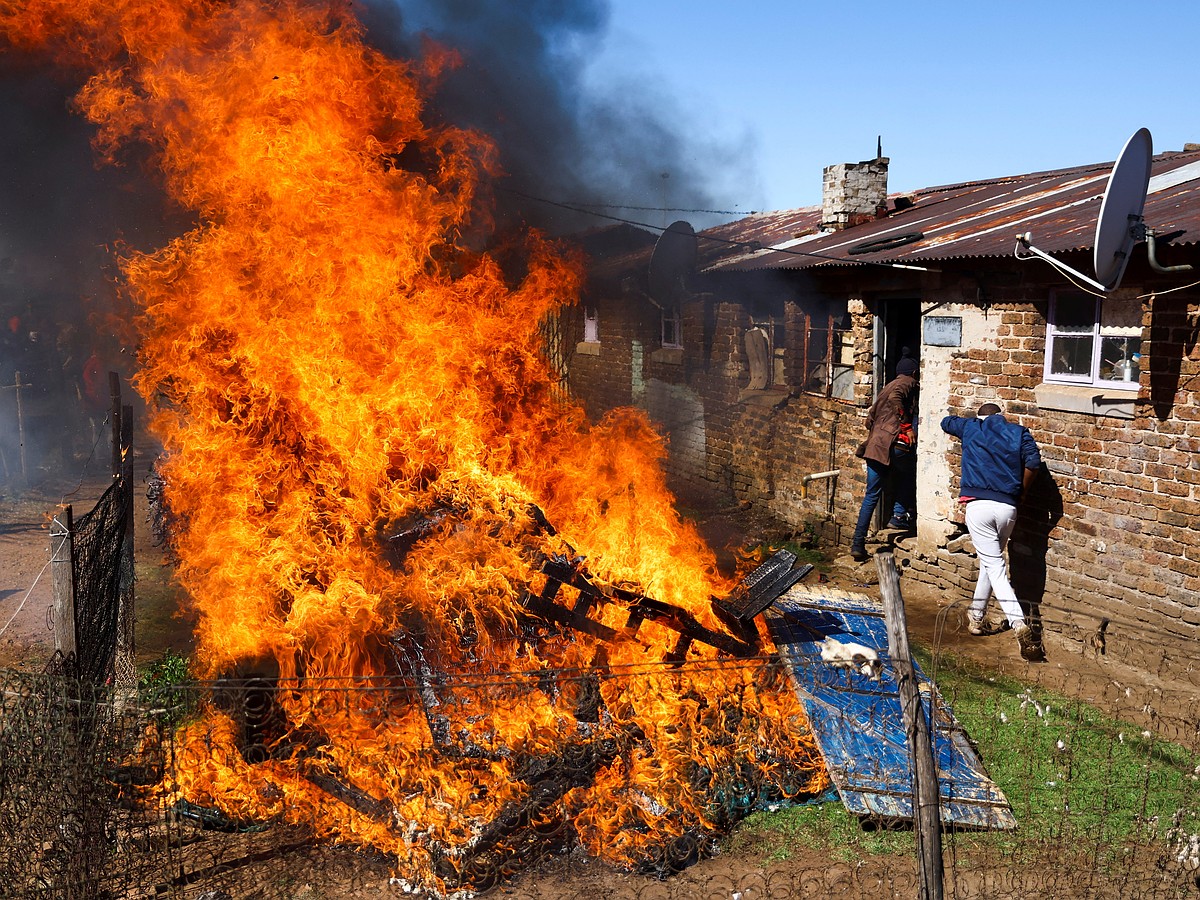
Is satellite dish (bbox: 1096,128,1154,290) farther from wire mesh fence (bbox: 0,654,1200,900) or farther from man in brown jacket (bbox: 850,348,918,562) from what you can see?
wire mesh fence (bbox: 0,654,1200,900)

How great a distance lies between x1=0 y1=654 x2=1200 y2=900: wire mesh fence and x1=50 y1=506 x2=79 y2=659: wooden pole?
0.31m

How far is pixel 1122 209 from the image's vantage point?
7.66 meters

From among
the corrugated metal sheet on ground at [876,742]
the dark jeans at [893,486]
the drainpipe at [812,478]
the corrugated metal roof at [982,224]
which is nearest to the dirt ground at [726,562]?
the corrugated metal sheet on ground at [876,742]

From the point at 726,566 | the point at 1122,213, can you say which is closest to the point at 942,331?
the point at 1122,213

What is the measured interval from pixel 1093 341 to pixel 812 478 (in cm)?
468

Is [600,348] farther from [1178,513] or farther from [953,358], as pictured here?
[1178,513]

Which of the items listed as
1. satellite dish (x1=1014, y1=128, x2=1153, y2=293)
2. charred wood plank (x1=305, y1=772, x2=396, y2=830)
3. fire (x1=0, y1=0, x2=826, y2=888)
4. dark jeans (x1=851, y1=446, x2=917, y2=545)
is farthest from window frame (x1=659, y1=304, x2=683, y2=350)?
charred wood plank (x1=305, y1=772, x2=396, y2=830)

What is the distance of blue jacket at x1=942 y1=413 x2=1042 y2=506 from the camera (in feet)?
29.7

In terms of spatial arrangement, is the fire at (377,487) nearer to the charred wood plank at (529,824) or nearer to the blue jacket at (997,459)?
the charred wood plank at (529,824)

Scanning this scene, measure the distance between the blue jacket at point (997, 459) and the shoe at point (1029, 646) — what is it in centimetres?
129

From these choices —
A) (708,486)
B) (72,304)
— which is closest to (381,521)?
(708,486)

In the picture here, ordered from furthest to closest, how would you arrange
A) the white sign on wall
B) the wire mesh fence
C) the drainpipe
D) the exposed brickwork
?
the drainpipe, the white sign on wall, the exposed brickwork, the wire mesh fence

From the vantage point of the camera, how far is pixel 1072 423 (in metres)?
9.07

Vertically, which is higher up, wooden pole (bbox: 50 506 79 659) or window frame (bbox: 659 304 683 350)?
window frame (bbox: 659 304 683 350)
